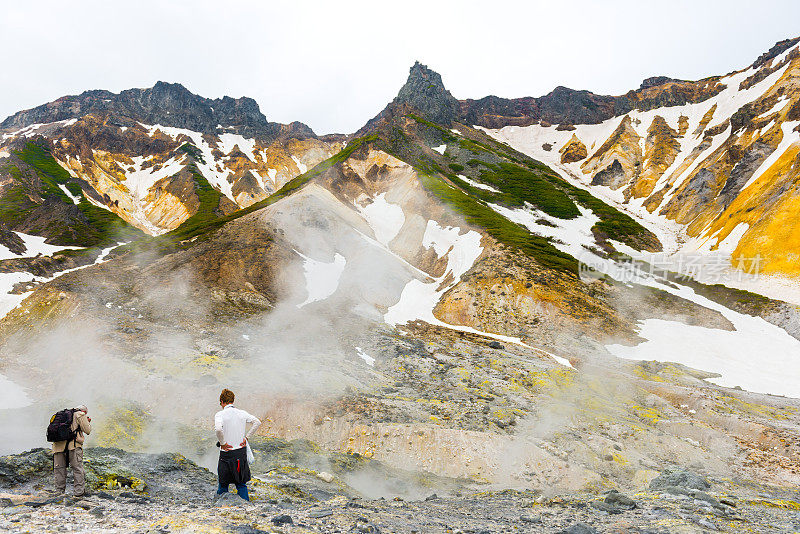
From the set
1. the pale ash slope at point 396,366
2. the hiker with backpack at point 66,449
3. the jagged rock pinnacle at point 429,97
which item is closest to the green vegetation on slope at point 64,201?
the pale ash slope at point 396,366

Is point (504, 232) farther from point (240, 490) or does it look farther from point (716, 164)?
point (716, 164)

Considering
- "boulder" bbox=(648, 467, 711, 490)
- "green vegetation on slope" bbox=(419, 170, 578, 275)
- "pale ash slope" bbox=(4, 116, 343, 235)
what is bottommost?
"boulder" bbox=(648, 467, 711, 490)

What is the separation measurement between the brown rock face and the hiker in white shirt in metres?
194

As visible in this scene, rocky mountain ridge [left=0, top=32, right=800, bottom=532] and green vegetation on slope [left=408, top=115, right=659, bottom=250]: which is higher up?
green vegetation on slope [left=408, top=115, right=659, bottom=250]

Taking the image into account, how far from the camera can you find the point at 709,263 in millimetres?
68062

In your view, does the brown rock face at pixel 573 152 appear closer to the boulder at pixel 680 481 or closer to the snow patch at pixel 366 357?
the snow patch at pixel 366 357

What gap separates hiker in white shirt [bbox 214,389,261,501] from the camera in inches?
331

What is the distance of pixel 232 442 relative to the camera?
8.55 metres

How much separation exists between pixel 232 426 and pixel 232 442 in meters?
0.37

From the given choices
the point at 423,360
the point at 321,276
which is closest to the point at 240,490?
the point at 423,360

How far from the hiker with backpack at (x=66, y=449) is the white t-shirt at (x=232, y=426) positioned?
346cm

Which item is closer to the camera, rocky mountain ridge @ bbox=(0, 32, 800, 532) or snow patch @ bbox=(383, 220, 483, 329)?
rocky mountain ridge @ bbox=(0, 32, 800, 532)

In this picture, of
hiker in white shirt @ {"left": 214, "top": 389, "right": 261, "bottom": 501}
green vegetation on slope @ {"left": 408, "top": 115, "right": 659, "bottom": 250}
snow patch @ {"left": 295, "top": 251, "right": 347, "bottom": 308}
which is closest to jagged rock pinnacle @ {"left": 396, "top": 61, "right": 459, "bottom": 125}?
green vegetation on slope @ {"left": 408, "top": 115, "right": 659, "bottom": 250}

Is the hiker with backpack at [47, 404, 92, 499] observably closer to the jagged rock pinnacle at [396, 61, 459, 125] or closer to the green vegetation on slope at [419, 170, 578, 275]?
the green vegetation on slope at [419, 170, 578, 275]
